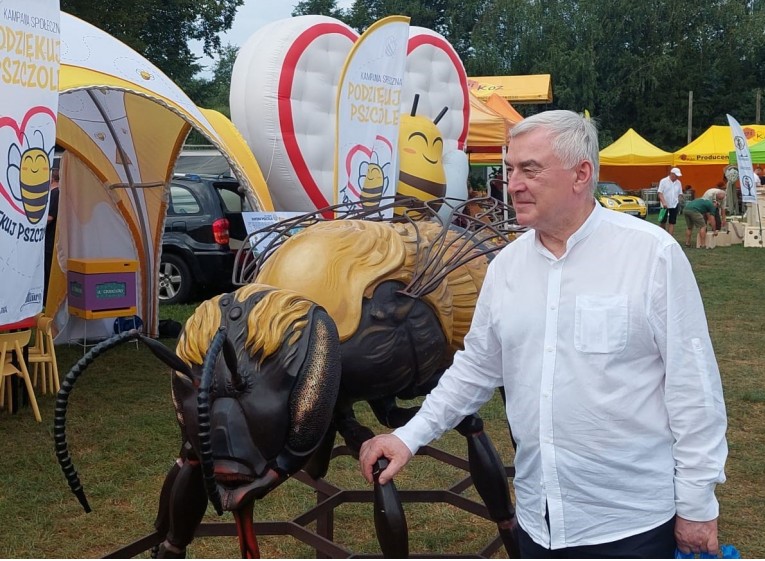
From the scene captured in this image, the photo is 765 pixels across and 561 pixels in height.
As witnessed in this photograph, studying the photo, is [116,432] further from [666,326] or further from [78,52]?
[666,326]

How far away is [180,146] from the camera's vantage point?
758cm

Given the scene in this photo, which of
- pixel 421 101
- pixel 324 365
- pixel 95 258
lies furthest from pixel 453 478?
pixel 421 101

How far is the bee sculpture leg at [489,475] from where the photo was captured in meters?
3.03

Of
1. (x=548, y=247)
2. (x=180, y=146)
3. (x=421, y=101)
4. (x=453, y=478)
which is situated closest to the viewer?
(x=548, y=247)

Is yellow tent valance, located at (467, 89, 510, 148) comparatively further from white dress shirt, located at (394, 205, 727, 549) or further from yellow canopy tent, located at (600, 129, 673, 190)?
yellow canopy tent, located at (600, 129, 673, 190)

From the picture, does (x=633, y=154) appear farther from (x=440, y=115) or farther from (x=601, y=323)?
(x=601, y=323)

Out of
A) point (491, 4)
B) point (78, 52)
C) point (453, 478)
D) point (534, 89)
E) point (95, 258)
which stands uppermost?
point (491, 4)

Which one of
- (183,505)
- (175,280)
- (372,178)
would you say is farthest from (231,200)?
(183,505)

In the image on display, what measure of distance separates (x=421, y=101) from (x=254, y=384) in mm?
8563

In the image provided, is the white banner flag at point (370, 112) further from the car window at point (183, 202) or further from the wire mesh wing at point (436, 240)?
the wire mesh wing at point (436, 240)

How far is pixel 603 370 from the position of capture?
69.4 inches

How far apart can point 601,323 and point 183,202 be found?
27.7 feet

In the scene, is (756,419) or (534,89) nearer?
(756,419)

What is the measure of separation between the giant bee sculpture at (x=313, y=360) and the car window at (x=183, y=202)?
657 cm
